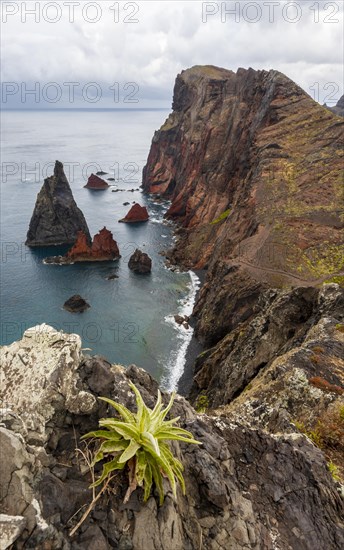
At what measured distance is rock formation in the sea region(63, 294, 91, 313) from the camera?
197 ft

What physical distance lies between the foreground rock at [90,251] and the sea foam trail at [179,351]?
23.6m

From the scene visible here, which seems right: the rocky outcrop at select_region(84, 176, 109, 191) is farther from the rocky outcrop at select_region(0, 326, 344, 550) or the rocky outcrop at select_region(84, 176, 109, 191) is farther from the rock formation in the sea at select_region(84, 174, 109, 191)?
the rocky outcrop at select_region(0, 326, 344, 550)

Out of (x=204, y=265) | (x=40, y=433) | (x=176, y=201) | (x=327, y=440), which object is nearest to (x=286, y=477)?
(x=327, y=440)

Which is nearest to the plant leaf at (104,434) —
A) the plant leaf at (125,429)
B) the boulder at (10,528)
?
the plant leaf at (125,429)

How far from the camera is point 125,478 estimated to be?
6.73m

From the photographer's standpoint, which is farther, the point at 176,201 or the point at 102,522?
the point at 176,201

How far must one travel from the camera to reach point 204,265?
76.9 meters

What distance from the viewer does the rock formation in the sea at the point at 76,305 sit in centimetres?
5991

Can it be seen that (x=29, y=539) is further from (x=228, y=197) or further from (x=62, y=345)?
(x=228, y=197)

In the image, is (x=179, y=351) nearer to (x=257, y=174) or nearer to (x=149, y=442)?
(x=257, y=174)

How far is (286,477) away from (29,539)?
19.7 ft

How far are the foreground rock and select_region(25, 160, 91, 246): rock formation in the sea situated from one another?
29.7ft

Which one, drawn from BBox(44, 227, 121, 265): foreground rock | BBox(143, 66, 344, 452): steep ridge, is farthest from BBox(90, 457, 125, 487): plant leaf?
BBox(44, 227, 121, 265): foreground rock

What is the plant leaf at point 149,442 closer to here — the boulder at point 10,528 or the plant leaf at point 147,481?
the plant leaf at point 147,481
